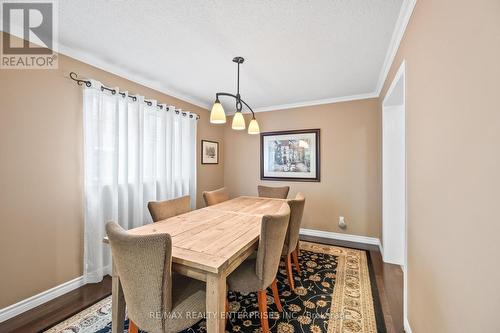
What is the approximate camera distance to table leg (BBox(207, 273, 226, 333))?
1.14 metres

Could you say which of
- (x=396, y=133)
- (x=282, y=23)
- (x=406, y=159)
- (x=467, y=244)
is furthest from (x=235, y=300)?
(x=396, y=133)

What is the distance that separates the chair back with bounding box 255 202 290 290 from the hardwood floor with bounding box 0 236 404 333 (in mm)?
1062

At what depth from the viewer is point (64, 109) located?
83.0 inches

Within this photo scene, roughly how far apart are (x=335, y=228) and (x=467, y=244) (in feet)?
9.64

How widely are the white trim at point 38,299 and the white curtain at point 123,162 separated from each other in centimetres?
12

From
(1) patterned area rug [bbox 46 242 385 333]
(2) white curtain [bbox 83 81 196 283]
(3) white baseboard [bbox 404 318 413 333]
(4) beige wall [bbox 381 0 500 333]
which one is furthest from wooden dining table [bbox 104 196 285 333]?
(3) white baseboard [bbox 404 318 413 333]

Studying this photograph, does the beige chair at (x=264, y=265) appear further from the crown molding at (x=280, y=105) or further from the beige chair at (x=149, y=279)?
the crown molding at (x=280, y=105)

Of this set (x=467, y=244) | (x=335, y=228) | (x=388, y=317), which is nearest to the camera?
(x=467, y=244)

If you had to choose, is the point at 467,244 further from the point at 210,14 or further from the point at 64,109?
the point at 64,109

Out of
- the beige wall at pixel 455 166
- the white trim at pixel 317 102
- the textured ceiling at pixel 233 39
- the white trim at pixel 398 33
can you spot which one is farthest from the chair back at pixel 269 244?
the white trim at pixel 317 102

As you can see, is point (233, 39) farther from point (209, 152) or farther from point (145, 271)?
point (209, 152)

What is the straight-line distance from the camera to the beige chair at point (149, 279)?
1.08 m

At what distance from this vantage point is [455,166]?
3.07 ft

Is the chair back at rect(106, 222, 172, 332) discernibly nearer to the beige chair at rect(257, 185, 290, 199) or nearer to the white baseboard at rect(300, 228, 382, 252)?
the beige chair at rect(257, 185, 290, 199)
